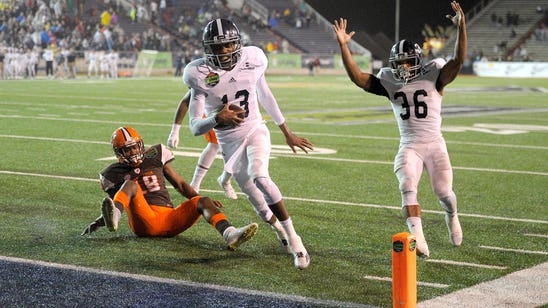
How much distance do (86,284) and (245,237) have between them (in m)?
1.22

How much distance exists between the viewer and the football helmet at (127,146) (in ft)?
22.4

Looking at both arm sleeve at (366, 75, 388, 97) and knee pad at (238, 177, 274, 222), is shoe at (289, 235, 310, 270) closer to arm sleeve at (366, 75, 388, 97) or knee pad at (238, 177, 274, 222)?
knee pad at (238, 177, 274, 222)

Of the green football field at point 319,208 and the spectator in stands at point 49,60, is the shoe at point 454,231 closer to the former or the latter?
the green football field at point 319,208

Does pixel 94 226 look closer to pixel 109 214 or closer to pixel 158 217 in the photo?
pixel 158 217

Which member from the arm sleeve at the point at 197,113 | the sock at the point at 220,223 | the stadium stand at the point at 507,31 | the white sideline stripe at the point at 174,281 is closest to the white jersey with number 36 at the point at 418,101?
the arm sleeve at the point at 197,113

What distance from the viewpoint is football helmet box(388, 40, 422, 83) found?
6.68m

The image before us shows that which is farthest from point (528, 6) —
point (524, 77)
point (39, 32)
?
point (39, 32)

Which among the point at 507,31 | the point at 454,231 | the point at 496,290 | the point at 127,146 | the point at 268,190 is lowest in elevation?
the point at 507,31

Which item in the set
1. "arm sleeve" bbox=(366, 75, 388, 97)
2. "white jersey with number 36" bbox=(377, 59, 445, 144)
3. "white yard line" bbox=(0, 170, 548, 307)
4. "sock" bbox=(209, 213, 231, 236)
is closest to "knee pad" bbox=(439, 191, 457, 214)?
"white jersey with number 36" bbox=(377, 59, 445, 144)

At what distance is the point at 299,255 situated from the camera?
20.1 ft

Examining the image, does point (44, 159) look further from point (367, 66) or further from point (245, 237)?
point (367, 66)

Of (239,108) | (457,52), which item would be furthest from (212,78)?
(457,52)

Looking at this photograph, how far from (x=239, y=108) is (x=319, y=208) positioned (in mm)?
2351

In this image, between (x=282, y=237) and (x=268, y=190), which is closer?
(x=268, y=190)
